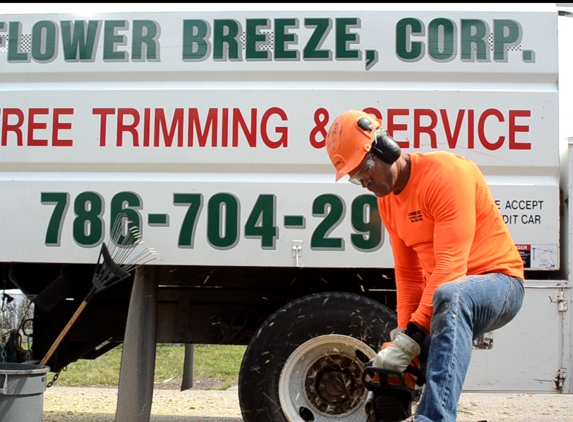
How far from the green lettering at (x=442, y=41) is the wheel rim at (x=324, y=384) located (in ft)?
6.42

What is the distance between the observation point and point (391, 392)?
8.93 feet

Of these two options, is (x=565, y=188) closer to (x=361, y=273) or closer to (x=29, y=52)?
(x=361, y=273)

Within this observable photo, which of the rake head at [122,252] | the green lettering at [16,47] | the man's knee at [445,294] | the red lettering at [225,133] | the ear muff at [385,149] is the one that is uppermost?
the green lettering at [16,47]

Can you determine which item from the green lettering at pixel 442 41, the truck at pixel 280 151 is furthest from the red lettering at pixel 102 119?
the green lettering at pixel 442 41

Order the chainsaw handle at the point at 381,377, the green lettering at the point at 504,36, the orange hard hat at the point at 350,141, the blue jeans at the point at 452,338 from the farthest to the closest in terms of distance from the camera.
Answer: the green lettering at the point at 504,36 < the orange hard hat at the point at 350,141 < the chainsaw handle at the point at 381,377 < the blue jeans at the point at 452,338

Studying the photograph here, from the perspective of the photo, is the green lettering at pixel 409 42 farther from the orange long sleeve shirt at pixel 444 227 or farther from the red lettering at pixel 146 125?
the orange long sleeve shirt at pixel 444 227

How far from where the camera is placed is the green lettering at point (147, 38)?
474 centimetres

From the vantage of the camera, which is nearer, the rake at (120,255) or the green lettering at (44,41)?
the rake at (120,255)

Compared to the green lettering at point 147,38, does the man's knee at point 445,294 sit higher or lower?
lower

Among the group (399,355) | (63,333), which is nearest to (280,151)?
(63,333)

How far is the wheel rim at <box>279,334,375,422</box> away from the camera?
4.57 m

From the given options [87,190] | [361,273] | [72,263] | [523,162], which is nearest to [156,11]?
[87,190]

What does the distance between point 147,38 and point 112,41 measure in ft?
0.78

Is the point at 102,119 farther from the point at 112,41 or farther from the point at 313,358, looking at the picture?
the point at 313,358
